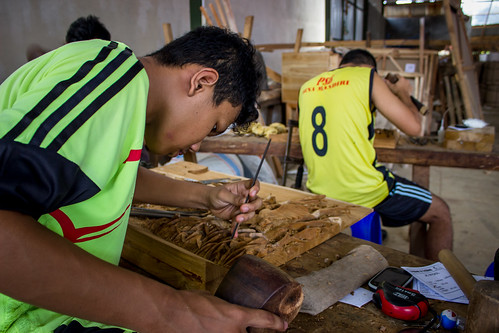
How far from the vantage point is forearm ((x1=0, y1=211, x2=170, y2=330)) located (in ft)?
2.18

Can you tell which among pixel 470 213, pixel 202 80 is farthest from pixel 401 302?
pixel 470 213

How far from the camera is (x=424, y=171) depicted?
3197 millimetres

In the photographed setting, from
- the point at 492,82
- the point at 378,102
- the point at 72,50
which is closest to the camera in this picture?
the point at 72,50

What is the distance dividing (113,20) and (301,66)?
258 centimetres

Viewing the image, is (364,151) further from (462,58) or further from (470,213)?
(462,58)

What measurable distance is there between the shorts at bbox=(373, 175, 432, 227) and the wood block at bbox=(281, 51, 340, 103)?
290 centimetres

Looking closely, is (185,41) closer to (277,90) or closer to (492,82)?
(277,90)

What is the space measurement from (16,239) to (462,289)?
1.25 m

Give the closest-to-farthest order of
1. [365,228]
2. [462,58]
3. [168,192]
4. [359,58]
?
[168,192] < [365,228] < [359,58] < [462,58]

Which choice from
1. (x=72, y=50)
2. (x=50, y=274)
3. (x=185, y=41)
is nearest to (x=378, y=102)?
(x=185, y=41)

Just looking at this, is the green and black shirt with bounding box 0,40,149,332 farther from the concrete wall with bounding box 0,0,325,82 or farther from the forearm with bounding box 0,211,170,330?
the concrete wall with bounding box 0,0,325,82

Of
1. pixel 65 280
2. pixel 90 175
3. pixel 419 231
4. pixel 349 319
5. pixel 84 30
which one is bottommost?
pixel 419 231

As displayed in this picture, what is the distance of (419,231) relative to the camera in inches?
121

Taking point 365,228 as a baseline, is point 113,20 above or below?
above
